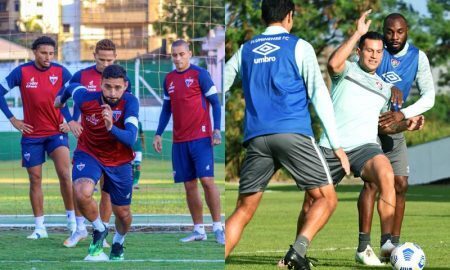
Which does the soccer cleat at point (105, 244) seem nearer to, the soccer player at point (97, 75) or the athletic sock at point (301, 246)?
the soccer player at point (97, 75)

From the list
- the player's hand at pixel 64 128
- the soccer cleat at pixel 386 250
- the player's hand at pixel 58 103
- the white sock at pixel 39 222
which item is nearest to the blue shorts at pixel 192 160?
the player's hand at pixel 58 103

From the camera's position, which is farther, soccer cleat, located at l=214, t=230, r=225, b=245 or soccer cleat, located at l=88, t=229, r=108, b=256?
soccer cleat, located at l=214, t=230, r=225, b=245

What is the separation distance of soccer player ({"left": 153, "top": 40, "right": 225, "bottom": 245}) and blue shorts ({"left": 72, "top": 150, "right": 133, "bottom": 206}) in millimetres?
357

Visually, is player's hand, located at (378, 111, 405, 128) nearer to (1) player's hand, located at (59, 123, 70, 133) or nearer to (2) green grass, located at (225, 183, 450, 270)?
(2) green grass, located at (225, 183, 450, 270)

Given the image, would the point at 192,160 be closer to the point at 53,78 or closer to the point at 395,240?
the point at 53,78

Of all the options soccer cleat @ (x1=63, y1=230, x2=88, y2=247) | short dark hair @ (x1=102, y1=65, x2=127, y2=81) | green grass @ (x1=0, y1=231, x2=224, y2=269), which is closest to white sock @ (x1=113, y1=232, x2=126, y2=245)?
green grass @ (x1=0, y1=231, x2=224, y2=269)

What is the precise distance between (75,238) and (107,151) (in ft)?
3.47

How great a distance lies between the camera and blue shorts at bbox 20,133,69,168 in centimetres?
1145

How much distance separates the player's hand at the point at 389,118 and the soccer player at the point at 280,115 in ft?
6.53

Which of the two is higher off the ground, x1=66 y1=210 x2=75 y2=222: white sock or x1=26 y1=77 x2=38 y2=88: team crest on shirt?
x1=26 y1=77 x2=38 y2=88: team crest on shirt

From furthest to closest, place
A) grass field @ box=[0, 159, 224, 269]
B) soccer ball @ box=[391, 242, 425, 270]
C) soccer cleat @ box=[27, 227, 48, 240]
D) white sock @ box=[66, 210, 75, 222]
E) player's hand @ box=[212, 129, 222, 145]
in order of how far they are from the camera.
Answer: white sock @ box=[66, 210, 75, 222] < soccer cleat @ box=[27, 227, 48, 240] < player's hand @ box=[212, 129, 222, 145] < grass field @ box=[0, 159, 224, 269] < soccer ball @ box=[391, 242, 425, 270]

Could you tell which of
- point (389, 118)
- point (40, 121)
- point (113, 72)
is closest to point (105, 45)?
point (113, 72)

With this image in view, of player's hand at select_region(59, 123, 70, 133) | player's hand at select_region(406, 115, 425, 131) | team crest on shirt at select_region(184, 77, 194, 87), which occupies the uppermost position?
team crest on shirt at select_region(184, 77, 194, 87)

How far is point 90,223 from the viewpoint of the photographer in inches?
425
